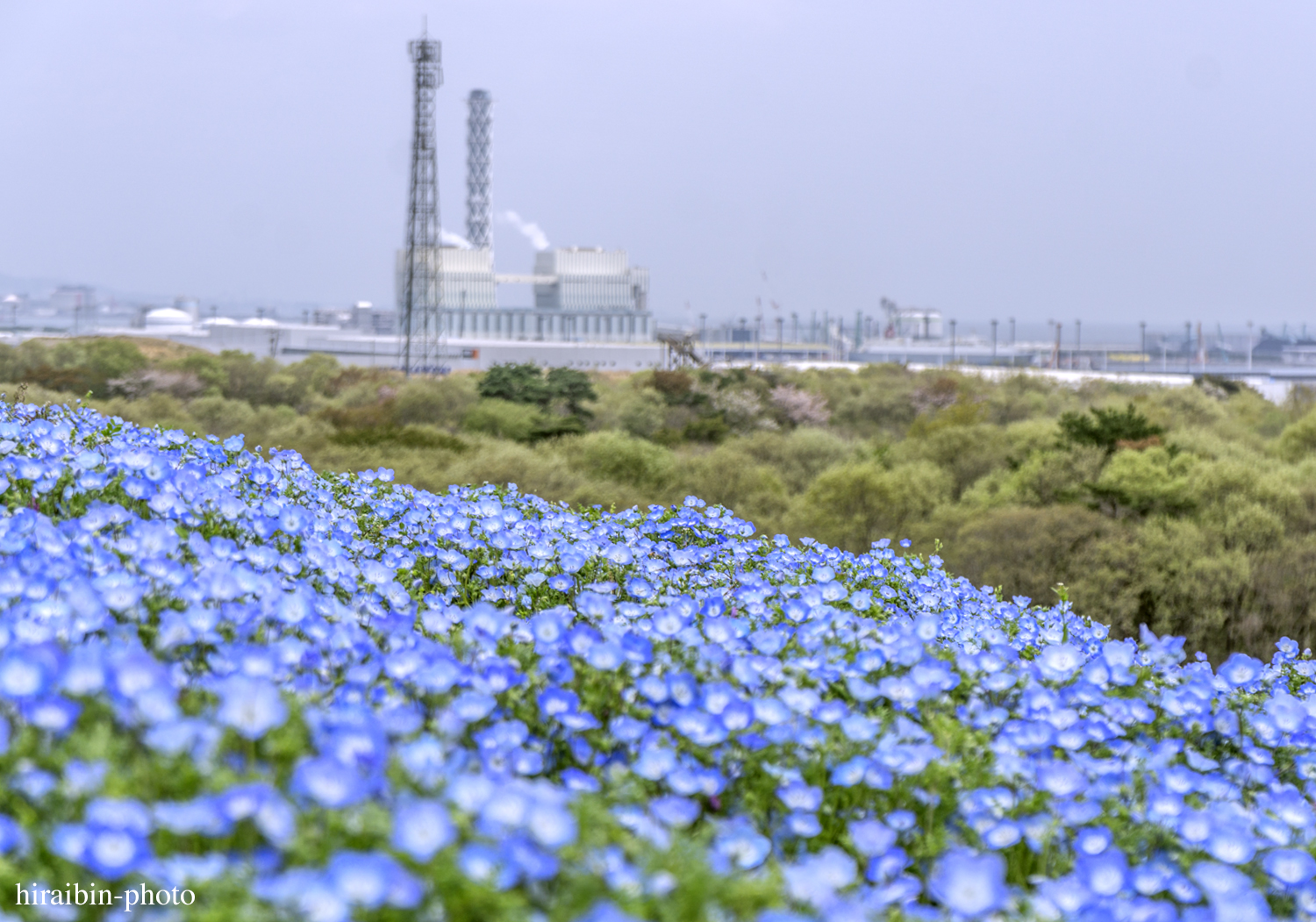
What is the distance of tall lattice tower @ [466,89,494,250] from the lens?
88.7 m

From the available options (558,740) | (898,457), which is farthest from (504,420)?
(558,740)

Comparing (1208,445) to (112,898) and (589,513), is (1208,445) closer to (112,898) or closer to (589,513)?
(589,513)

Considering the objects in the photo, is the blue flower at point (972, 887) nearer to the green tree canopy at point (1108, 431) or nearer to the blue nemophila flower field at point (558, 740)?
the blue nemophila flower field at point (558, 740)

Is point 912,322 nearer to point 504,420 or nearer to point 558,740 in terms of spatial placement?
point 504,420

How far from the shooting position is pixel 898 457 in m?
17.2

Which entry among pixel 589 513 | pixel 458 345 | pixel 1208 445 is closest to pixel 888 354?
pixel 458 345

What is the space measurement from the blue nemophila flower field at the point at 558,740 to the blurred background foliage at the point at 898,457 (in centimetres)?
699

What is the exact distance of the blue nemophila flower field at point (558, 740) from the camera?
142cm

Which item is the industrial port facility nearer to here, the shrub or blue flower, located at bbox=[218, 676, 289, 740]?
the shrub

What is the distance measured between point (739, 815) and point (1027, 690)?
87cm

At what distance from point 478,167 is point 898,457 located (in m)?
78.9

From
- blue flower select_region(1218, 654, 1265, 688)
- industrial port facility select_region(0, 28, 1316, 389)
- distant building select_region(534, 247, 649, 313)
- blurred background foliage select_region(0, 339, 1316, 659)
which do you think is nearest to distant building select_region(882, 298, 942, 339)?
industrial port facility select_region(0, 28, 1316, 389)

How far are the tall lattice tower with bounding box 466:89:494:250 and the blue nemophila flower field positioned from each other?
8718 cm

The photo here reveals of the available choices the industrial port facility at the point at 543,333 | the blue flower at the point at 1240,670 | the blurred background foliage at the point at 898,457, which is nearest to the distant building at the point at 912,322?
the industrial port facility at the point at 543,333
